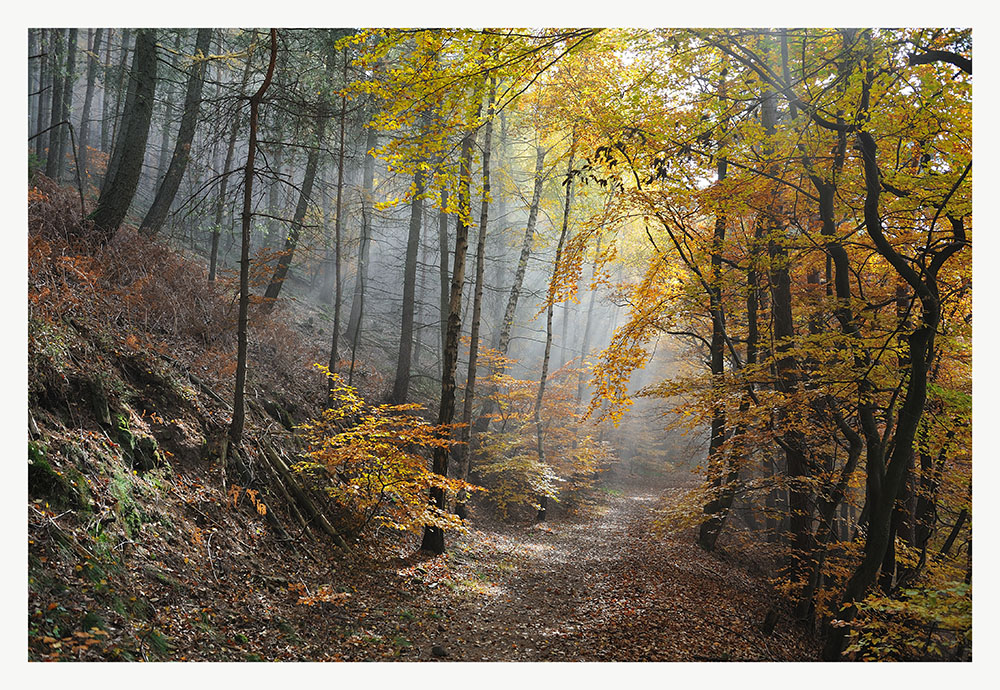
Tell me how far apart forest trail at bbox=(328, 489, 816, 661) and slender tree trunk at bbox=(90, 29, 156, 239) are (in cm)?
510

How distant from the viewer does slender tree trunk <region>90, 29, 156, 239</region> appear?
19.4ft

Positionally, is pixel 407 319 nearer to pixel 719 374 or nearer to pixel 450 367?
pixel 450 367

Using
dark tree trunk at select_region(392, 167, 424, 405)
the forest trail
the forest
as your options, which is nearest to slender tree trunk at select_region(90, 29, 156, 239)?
the forest

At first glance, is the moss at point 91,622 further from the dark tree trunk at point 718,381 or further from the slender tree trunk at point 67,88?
the slender tree trunk at point 67,88

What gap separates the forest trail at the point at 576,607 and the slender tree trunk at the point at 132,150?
16.7 feet

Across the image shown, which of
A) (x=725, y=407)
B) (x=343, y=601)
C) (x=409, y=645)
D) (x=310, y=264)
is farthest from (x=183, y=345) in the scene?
(x=310, y=264)

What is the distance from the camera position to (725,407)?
5453 mm

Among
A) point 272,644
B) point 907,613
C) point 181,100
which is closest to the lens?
point 272,644

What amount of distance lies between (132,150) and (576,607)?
6.94m

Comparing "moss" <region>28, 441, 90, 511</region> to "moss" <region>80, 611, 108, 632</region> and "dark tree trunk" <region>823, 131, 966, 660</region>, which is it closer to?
"moss" <region>80, 611, 108, 632</region>

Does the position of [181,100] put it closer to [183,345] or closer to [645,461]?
[183,345]

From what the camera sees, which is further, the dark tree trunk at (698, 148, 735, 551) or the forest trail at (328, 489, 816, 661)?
the dark tree trunk at (698, 148, 735, 551)

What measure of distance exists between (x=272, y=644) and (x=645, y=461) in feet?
50.5

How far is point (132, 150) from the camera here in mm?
6098
